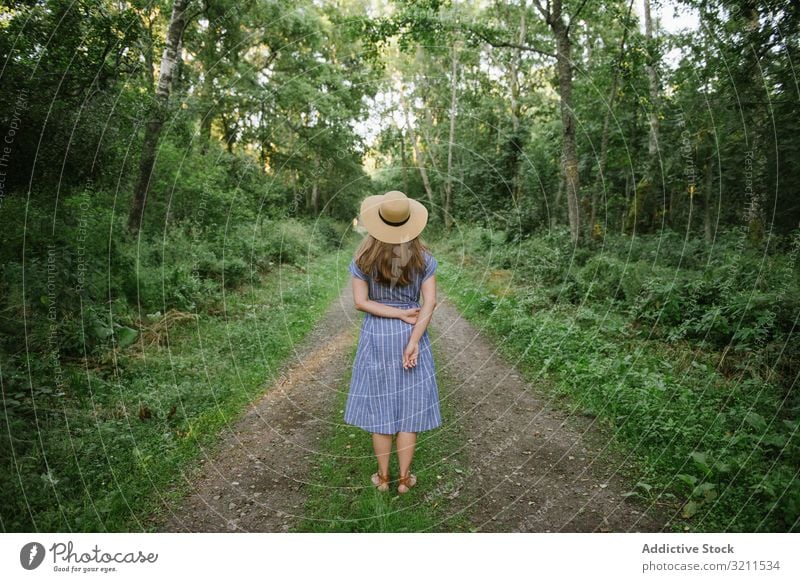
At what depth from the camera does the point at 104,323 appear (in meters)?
6.41

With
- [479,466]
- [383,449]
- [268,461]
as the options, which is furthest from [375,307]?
[268,461]

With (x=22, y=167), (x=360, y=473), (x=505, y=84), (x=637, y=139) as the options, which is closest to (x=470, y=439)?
(x=360, y=473)

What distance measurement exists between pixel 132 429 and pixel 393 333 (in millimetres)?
3248

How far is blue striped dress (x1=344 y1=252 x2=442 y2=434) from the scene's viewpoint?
370 centimetres

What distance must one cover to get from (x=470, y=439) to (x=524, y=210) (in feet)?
53.8

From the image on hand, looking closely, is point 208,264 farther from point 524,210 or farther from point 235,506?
point 524,210

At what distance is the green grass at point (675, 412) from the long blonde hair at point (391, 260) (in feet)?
8.84

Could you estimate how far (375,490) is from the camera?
3.83 m

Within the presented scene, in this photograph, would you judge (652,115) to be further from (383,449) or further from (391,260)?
(383,449)

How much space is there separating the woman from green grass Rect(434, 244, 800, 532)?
6.59 ft

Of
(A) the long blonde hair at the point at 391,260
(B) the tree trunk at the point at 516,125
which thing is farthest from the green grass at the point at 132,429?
(B) the tree trunk at the point at 516,125

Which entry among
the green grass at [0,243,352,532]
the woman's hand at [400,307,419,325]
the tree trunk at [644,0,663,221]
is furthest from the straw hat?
the tree trunk at [644,0,663,221]

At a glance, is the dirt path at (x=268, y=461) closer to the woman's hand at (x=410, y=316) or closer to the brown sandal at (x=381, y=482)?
the brown sandal at (x=381, y=482)

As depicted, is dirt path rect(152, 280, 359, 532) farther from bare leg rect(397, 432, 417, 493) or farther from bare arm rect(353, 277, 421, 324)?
bare arm rect(353, 277, 421, 324)
